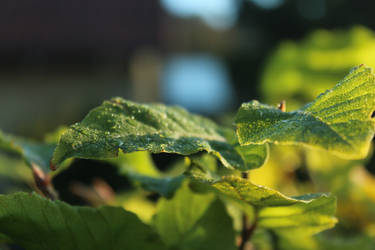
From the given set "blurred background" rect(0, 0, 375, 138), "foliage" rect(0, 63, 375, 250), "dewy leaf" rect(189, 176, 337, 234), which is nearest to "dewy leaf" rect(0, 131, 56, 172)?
"foliage" rect(0, 63, 375, 250)

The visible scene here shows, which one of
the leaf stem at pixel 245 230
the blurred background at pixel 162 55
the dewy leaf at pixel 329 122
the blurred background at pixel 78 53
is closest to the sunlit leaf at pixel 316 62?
the blurred background at pixel 162 55

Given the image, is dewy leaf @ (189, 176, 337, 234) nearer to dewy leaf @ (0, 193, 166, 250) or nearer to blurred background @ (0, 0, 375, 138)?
dewy leaf @ (0, 193, 166, 250)

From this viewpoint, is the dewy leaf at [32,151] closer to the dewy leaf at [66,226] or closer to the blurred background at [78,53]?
the dewy leaf at [66,226]

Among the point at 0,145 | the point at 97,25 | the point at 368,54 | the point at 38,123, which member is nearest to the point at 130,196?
the point at 0,145

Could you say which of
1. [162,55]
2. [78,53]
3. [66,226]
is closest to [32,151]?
[66,226]

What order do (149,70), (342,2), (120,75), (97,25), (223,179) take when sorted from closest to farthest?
(223,179)
(97,25)
(120,75)
(149,70)
(342,2)

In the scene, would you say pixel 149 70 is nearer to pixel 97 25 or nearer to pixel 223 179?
pixel 97 25
